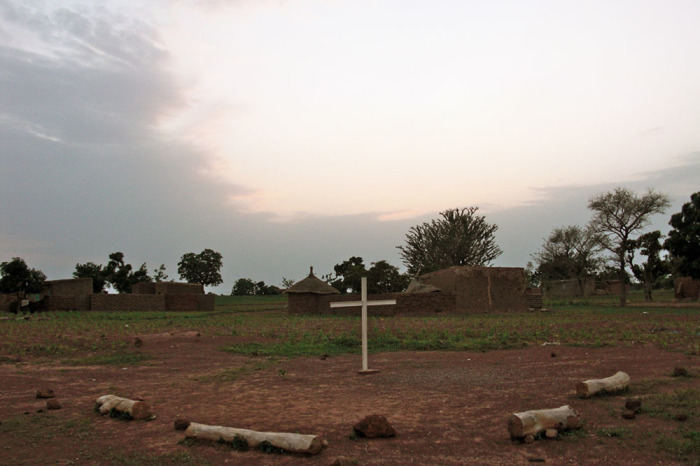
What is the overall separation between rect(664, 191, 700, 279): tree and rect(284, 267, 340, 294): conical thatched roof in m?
21.7

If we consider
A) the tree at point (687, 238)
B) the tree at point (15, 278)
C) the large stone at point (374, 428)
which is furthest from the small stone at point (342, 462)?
the tree at point (15, 278)

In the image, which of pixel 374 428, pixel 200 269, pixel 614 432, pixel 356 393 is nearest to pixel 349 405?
pixel 356 393

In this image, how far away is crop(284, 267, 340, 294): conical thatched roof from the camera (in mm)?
33688

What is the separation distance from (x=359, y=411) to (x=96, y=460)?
3017mm

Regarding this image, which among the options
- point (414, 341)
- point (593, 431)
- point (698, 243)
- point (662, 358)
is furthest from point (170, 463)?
point (698, 243)

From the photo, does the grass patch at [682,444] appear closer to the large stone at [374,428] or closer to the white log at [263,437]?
the large stone at [374,428]

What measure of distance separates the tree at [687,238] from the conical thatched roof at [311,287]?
2175 centimetres

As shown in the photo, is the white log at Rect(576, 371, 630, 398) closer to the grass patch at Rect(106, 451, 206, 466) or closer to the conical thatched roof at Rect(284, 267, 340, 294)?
the grass patch at Rect(106, 451, 206, 466)

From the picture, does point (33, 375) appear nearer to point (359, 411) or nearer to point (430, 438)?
point (359, 411)

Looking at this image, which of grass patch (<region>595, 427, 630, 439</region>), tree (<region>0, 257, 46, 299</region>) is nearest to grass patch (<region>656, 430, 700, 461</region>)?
grass patch (<region>595, 427, 630, 439</region>)

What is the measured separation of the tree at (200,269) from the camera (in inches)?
3078

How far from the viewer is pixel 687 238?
102 ft

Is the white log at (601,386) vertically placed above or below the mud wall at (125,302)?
below

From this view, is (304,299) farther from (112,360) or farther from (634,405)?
(634,405)
